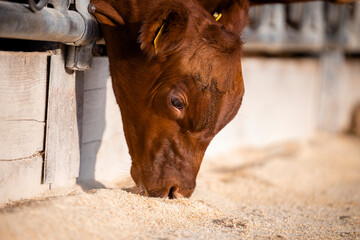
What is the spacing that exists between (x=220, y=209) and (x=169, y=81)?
89 centimetres

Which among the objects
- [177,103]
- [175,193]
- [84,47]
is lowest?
[175,193]

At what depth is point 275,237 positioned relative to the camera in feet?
7.85

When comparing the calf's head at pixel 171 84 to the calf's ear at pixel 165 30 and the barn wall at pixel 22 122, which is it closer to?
the calf's ear at pixel 165 30

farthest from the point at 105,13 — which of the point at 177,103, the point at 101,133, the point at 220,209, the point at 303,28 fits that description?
the point at 303,28

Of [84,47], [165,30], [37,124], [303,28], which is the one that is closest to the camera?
[165,30]

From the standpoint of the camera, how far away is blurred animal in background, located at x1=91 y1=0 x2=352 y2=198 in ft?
8.25

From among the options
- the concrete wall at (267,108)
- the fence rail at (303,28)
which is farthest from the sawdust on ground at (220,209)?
the fence rail at (303,28)

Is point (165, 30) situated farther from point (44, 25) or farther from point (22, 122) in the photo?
point (22, 122)

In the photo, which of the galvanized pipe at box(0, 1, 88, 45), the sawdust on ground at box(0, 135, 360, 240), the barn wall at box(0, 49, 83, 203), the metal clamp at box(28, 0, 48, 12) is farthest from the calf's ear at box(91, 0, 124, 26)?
the sawdust on ground at box(0, 135, 360, 240)

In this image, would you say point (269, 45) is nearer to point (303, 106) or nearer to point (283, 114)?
point (283, 114)

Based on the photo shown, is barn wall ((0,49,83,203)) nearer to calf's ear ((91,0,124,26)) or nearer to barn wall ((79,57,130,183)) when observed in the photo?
barn wall ((79,57,130,183))

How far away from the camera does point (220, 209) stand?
9.66 ft

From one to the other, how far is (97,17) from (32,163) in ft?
2.94

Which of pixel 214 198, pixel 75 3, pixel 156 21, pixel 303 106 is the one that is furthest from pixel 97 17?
pixel 303 106
